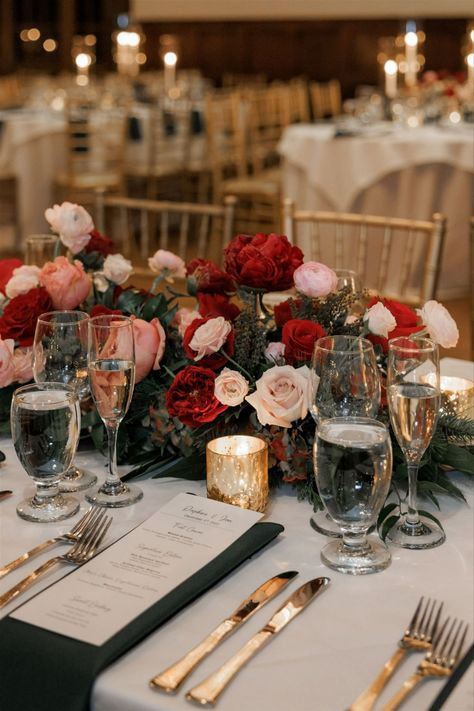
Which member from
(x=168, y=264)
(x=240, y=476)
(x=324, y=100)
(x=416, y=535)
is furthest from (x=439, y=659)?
(x=324, y=100)

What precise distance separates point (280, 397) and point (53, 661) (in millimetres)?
478

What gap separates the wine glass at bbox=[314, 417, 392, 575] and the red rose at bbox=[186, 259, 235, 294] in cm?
42

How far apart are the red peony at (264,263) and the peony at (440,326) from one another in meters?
0.20

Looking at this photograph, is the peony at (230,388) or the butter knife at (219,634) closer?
the butter knife at (219,634)

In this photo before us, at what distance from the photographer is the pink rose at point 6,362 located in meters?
1.47

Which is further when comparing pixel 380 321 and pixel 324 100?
pixel 324 100

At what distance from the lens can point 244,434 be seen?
1388 mm

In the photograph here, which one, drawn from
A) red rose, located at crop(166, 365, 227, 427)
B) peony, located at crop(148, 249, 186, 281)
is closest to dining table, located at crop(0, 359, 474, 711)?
red rose, located at crop(166, 365, 227, 427)

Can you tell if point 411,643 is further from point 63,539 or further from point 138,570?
point 63,539

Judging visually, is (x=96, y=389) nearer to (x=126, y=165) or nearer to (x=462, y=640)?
(x=462, y=640)

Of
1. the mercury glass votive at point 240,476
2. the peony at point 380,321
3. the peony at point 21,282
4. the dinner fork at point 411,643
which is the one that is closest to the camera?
the dinner fork at point 411,643

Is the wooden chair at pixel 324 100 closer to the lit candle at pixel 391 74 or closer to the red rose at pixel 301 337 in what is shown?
the lit candle at pixel 391 74

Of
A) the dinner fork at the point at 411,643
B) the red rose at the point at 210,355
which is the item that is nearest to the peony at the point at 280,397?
the red rose at the point at 210,355

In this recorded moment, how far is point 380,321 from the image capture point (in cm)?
137
